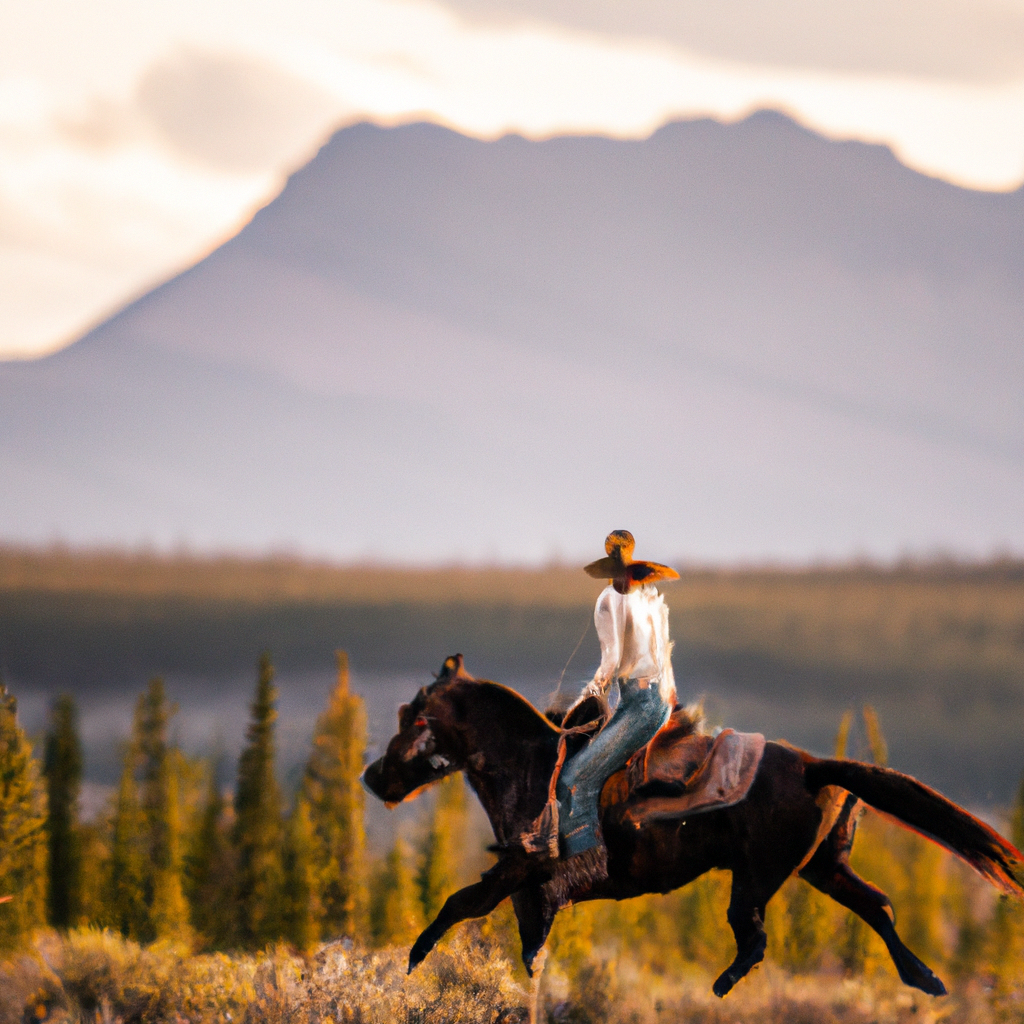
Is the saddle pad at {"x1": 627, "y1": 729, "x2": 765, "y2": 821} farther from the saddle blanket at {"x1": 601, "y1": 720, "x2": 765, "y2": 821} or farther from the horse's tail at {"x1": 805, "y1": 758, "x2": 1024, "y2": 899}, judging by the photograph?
the horse's tail at {"x1": 805, "y1": 758, "x2": 1024, "y2": 899}

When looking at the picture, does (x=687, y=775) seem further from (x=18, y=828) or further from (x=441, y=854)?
(x=441, y=854)

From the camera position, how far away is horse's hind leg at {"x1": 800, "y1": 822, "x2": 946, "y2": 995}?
26.0 feet

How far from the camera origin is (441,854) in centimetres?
5850

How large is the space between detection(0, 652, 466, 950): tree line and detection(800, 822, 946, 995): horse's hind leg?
4930cm

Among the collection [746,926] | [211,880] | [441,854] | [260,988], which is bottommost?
[211,880]

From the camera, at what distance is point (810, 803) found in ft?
26.1

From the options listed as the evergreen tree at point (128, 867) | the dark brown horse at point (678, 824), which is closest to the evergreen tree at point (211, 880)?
→ the evergreen tree at point (128, 867)

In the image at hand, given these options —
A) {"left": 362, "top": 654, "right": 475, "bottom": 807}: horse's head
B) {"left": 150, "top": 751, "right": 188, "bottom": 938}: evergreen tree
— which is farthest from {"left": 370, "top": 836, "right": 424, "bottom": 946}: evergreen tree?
{"left": 362, "top": 654, "right": 475, "bottom": 807}: horse's head

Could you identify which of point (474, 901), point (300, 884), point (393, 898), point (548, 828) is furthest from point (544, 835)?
point (393, 898)

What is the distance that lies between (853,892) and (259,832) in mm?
56724

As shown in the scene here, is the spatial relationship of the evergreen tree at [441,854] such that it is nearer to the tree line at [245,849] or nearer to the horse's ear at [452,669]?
the tree line at [245,849]

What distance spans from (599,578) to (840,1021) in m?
6.33

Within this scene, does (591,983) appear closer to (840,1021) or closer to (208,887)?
(840,1021)

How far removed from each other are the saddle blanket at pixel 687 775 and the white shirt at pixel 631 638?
0.46 metres
